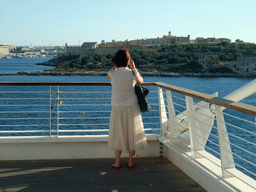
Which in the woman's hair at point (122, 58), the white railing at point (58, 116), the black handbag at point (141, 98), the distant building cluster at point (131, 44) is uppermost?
the distant building cluster at point (131, 44)

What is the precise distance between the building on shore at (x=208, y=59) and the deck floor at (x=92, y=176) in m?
92.3

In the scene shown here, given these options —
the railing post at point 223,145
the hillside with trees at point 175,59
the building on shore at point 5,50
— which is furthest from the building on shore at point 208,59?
the building on shore at point 5,50

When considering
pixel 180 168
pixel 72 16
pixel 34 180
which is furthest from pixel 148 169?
pixel 72 16

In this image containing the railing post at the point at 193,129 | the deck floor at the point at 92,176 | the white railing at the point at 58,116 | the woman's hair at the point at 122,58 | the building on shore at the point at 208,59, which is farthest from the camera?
the building on shore at the point at 208,59

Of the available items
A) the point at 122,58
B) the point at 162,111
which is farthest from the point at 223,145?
the point at 162,111

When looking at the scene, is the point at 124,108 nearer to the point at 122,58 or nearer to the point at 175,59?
the point at 122,58

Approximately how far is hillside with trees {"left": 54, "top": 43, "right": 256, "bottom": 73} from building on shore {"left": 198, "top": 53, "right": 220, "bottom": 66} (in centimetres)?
133

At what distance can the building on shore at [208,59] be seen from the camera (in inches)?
3661

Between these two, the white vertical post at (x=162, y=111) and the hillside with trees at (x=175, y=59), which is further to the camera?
the hillside with trees at (x=175, y=59)

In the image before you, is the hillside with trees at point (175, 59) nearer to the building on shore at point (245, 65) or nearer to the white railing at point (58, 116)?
the building on shore at point (245, 65)

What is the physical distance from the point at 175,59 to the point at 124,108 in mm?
94103

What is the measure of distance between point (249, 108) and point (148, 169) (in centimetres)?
150

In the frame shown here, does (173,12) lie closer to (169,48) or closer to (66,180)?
(169,48)

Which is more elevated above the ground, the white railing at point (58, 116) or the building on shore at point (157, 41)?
the building on shore at point (157, 41)
